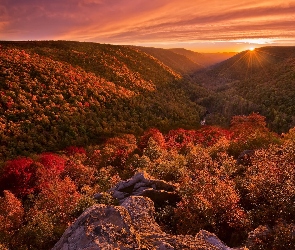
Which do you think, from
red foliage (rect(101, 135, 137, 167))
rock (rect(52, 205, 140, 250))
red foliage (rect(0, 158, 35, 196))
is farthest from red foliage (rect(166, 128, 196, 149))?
rock (rect(52, 205, 140, 250))

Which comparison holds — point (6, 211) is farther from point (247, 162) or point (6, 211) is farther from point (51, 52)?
point (51, 52)

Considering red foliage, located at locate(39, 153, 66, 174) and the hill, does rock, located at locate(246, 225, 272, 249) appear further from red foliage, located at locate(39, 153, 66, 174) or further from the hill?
the hill

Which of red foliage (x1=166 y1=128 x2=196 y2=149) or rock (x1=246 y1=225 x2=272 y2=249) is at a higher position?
rock (x1=246 y1=225 x2=272 y2=249)

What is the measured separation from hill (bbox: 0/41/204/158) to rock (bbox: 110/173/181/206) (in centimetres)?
3418

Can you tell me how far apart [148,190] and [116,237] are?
857cm

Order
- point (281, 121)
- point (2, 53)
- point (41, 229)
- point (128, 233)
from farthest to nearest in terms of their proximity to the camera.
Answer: point (2, 53)
point (281, 121)
point (41, 229)
point (128, 233)

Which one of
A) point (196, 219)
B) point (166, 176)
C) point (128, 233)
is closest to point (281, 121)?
point (166, 176)

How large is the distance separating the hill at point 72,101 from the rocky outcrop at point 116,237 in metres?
41.6

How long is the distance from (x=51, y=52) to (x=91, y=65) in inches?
577

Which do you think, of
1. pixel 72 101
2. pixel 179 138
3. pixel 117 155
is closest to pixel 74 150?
pixel 117 155

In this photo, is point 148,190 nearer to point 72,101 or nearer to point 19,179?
point 19,179

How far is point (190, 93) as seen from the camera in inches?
4847

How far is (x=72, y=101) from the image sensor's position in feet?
218

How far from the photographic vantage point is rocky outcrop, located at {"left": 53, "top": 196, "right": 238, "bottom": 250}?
28.3 ft
